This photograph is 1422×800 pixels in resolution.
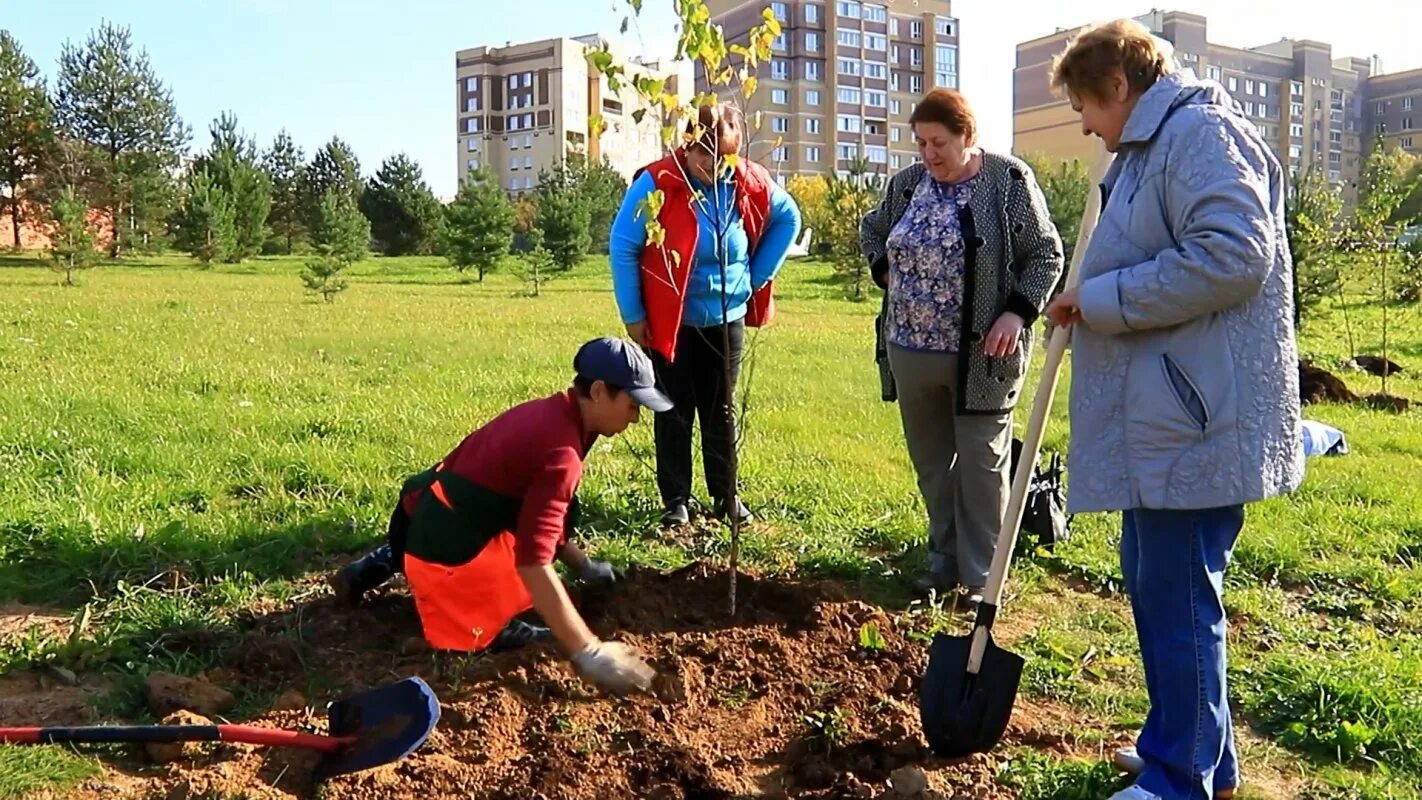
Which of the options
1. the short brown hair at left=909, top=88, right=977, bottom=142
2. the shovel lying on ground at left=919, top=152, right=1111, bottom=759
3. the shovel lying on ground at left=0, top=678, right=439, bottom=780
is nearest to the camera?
the shovel lying on ground at left=0, top=678, right=439, bottom=780

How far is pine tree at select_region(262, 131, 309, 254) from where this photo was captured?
144 ft

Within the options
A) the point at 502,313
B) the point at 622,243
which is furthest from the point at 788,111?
the point at 622,243

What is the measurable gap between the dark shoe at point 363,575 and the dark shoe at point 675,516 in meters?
1.41

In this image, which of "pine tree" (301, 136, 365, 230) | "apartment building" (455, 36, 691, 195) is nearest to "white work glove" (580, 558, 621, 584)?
"pine tree" (301, 136, 365, 230)

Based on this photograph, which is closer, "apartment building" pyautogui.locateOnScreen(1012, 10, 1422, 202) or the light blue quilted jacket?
the light blue quilted jacket

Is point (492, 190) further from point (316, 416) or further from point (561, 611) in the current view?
point (561, 611)

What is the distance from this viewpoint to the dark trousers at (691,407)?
4691 millimetres

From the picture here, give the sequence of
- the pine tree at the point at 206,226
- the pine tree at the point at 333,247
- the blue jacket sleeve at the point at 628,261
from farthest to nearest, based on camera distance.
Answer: the pine tree at the point at 206,226, the pine tree at the point at 333,247, the blue jacket sleeve at the point at 628,261

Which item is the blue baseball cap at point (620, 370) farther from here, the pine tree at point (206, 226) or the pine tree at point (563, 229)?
the pine tree at point (206, 226)

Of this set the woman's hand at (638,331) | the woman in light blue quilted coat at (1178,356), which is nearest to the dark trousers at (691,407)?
the woman's hand at (638,331)

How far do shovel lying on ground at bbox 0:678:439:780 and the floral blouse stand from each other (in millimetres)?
2117

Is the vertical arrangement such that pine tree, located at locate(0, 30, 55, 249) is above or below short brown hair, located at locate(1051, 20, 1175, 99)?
above

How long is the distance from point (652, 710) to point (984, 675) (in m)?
0.91

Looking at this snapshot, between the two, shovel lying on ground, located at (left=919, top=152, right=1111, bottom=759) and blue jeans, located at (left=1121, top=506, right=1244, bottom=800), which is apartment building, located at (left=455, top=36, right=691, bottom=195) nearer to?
shovel lying on ground, located at (left=919, top=152, right=1111, bottom=759)
